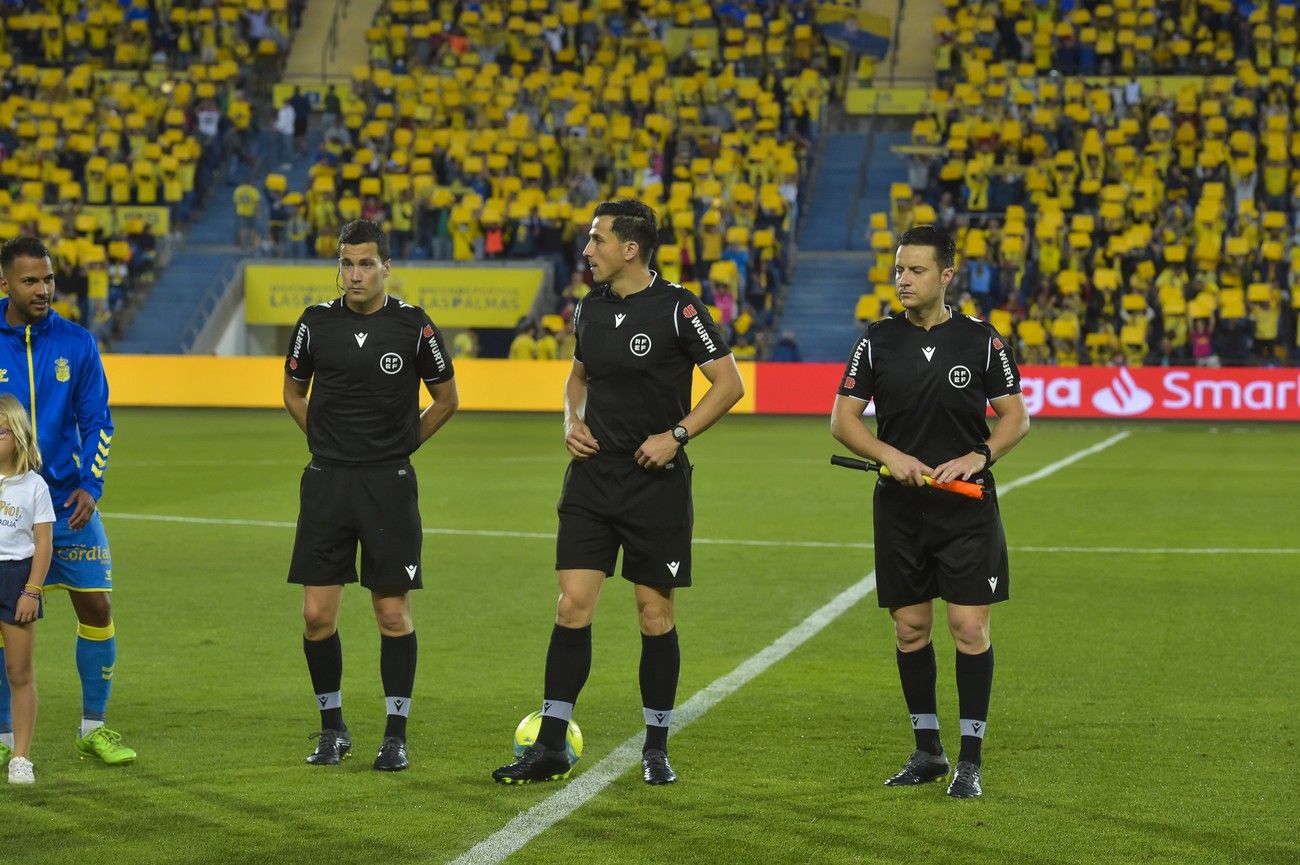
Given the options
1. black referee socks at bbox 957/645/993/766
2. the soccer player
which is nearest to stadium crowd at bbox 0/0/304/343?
the soccer player

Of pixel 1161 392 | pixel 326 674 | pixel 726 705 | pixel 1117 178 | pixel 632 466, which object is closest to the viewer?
pixel 632 466

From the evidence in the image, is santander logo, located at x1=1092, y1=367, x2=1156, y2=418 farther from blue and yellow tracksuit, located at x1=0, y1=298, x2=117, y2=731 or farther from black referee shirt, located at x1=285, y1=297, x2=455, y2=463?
blue and yellow tracksuit, located at x1=0, y1=298, x2=117, y2=731

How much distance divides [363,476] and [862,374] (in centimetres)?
192

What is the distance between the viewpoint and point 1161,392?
98.9 feet

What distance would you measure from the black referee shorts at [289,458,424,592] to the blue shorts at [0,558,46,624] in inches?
38.0

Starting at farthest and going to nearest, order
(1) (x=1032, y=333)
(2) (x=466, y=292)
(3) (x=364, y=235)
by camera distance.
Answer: (2) (x=466, y=292) → (1) (x=1032, y=333) → (3) (x=364, y=235)

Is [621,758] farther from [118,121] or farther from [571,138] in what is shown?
[118,121]

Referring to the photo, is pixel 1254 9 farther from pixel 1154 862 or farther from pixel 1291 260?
pixel 1154 862

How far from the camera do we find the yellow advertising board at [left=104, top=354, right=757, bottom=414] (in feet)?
104

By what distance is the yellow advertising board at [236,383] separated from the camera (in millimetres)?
31781

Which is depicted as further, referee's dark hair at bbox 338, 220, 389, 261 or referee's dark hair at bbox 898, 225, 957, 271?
referee's dark hair at bbox 338, 220, 389, 261

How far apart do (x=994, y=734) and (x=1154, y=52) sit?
107 ft

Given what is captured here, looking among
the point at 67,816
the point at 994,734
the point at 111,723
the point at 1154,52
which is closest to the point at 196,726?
the point at 111,723

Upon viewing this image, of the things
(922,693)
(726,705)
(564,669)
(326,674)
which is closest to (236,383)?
(726,705)
